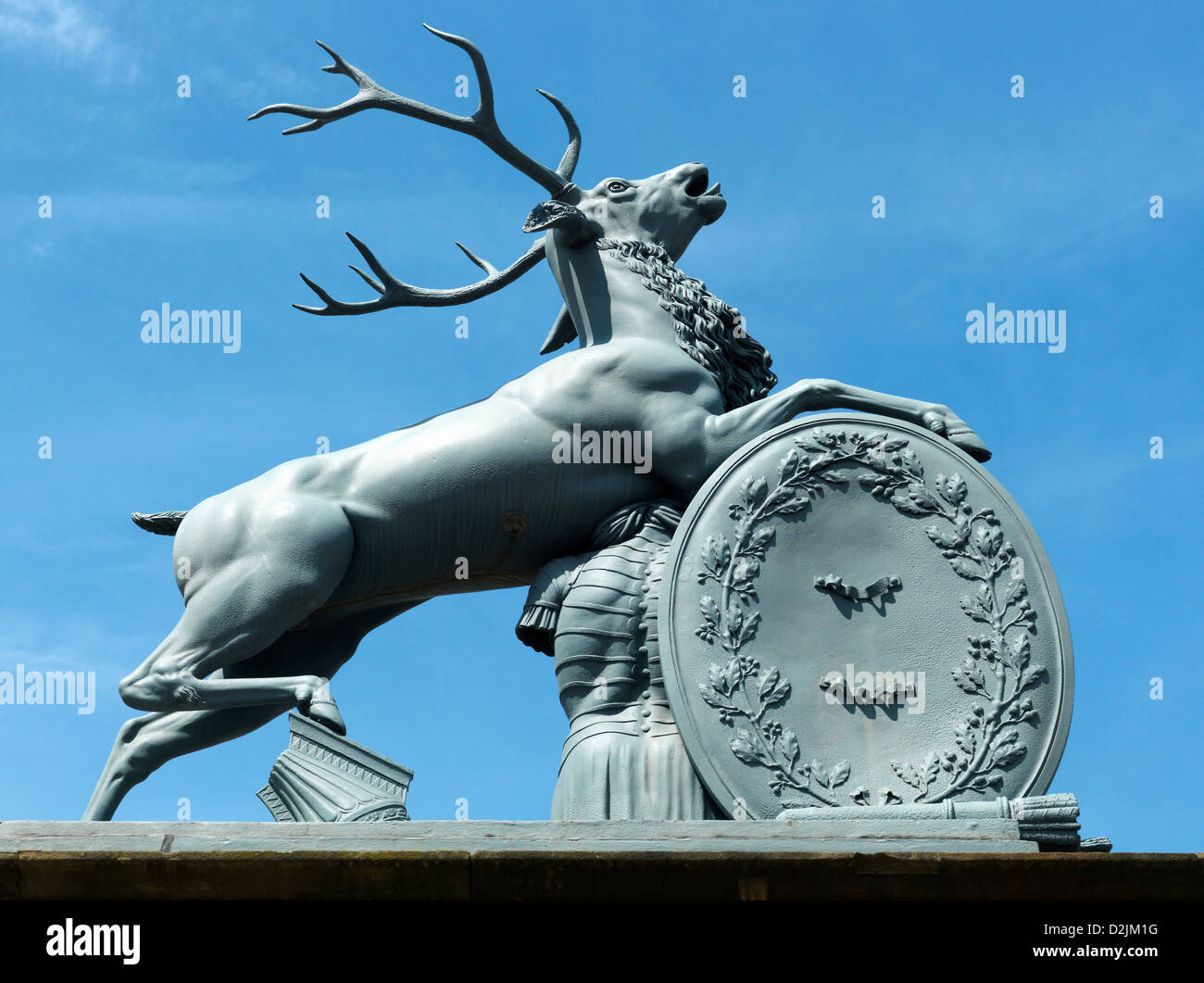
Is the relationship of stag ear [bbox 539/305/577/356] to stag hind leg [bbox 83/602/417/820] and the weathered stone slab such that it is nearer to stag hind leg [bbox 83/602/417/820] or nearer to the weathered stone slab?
stag hind leg [bbox 83/602/417/820]

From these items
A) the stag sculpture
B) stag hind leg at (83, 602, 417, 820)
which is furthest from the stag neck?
stag hind leg at (83, 602, 417, 820)

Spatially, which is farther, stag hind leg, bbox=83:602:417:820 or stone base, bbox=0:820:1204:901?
stag hind leg, bbox=83:602:417:820

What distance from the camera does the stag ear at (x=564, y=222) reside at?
35.0ft

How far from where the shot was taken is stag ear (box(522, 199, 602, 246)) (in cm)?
1067

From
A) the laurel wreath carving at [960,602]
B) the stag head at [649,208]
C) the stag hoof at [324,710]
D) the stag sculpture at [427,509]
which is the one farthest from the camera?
the stag head at [649,208]

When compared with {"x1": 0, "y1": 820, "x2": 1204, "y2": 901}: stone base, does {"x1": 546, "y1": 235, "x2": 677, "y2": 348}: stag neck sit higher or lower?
higher

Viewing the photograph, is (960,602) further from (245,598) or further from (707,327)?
(245,598)

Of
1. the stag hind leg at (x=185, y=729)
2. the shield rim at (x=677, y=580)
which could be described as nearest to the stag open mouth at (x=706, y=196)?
the shield rim at (x=677, y=580)

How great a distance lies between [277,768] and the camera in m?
9.37

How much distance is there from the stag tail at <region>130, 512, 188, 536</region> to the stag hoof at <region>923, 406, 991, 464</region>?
4485mm

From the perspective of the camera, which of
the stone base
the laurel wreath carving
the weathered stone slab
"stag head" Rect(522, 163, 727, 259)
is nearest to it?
the stone base

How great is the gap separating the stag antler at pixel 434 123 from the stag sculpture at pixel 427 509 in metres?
0.58

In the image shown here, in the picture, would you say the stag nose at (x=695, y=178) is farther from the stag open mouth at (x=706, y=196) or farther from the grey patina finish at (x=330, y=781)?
the grey patina finish at (x=330, y=781)
